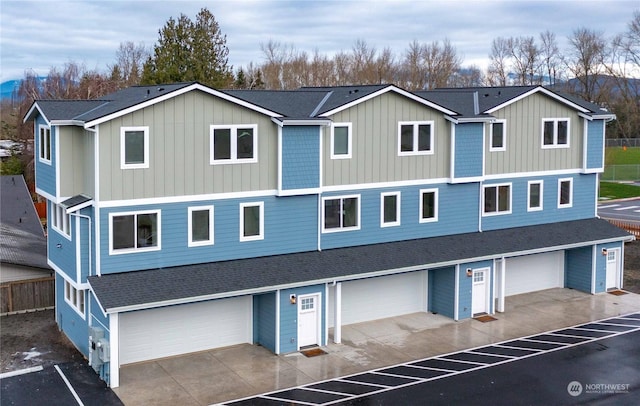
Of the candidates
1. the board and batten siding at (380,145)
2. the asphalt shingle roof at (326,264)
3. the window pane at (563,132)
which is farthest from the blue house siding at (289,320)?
the window pane at (563,132)

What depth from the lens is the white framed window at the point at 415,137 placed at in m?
25.3

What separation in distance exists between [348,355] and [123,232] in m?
7.48

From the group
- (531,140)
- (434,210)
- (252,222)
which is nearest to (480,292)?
(434,210)

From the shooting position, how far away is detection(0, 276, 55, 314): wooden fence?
26.1m

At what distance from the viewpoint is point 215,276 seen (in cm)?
2136

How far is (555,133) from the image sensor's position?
29.0 m

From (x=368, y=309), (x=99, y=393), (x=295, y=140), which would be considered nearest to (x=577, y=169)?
(x=368, y=309)

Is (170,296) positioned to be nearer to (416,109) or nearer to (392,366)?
(392,366)

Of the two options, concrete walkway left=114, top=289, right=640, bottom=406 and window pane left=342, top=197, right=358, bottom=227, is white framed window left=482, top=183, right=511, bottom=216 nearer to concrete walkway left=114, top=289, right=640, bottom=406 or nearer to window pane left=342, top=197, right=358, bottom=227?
concrete walkway left=114, top=289, right=640, bottom=406

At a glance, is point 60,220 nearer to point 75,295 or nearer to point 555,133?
point 75,295

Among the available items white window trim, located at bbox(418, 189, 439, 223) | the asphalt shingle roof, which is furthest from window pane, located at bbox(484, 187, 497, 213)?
white window trim, located at bbox(418, 189, 439, 223)

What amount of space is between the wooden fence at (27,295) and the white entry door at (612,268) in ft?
69.5

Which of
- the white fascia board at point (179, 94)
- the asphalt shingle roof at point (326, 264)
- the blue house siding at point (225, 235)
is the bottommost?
the asphalt shingle roof at point (326, 264)

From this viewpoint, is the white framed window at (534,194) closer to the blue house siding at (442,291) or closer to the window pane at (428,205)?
the window pane at (428,205)
